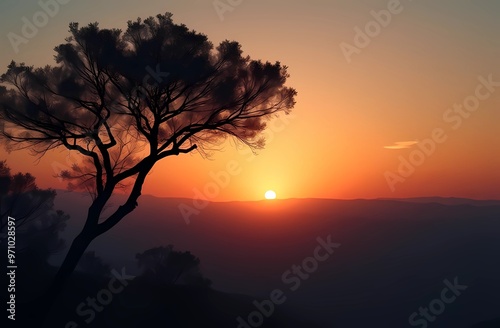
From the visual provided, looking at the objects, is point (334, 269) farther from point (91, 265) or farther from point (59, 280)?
point (59, 280)

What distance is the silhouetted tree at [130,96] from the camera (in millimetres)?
15070

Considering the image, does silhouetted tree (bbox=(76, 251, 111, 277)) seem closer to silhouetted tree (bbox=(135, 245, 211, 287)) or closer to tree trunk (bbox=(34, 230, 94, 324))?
silhouetted tree (bbox=(135, 245, 211, 287))

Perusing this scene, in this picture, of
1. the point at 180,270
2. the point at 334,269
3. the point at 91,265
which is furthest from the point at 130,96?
the point at 334,269

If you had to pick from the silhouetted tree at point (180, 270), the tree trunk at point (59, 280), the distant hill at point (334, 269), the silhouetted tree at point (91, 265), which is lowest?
the tree trunk at point (59, 280)

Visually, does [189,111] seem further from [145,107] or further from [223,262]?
[223,262]

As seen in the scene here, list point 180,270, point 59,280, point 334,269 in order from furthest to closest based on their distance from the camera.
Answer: point 334,269 → point 180,270 → point 59,280

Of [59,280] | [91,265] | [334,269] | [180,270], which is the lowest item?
[59,280]

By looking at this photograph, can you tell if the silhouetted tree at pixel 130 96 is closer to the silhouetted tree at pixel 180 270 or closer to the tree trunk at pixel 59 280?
the tree trunk at pixel 59 280

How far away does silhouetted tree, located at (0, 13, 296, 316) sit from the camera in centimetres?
1507

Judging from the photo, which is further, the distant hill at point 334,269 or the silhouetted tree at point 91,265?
the distant hill at point 334,269

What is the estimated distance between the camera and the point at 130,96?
15.3 m

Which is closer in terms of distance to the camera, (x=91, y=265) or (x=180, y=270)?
→ (x=180, y=270)

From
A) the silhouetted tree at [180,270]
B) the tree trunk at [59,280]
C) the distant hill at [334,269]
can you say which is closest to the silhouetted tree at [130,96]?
the tree trunk at [59,280]

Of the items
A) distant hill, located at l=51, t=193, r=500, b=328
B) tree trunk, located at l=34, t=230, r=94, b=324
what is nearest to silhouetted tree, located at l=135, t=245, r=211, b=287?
tree trunk, located at l=34, t=230, r=94, b=324
